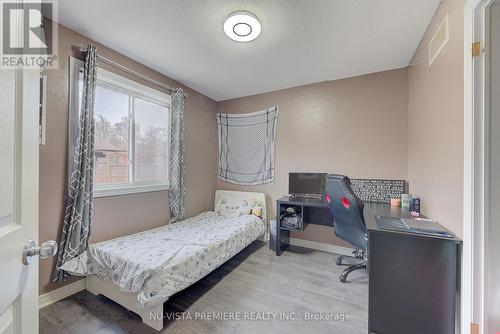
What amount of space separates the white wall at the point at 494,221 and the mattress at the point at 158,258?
5.95 feet

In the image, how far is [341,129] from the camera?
2838mm

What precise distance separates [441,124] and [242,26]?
1.69 meters

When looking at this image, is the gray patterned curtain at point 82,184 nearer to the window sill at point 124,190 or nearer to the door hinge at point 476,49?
the window sill at point 124,190

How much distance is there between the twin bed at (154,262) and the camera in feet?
4.90

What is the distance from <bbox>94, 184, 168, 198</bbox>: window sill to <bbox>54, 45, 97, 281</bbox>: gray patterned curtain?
16 cm

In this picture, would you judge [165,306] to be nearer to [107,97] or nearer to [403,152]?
[107,97]

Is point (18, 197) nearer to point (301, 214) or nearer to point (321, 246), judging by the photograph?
point (301, 214)

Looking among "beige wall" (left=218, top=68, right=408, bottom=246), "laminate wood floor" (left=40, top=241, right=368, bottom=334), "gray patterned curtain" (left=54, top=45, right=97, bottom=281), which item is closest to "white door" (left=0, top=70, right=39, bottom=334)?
"laminate wood floor" (left=40, top=241, right=368, bottom=334)

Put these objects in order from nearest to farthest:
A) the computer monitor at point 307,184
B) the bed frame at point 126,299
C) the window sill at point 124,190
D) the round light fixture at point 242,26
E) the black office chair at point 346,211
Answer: the bed frame at point 126,299 < the round light fixture at point 242,26 < the black office chair at point 346,211 < the window sill at point 124,190 < the computer monitor at point 307,184

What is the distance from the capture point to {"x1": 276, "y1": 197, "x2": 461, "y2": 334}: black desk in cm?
121

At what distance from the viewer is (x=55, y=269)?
176 centimetres

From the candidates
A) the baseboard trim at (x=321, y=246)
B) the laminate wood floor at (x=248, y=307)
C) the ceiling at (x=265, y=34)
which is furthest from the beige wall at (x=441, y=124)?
the baseboard trim at (x=321, y=246)

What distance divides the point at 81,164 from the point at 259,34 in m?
1.97

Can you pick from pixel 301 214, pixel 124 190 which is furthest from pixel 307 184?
pixel 124 190
